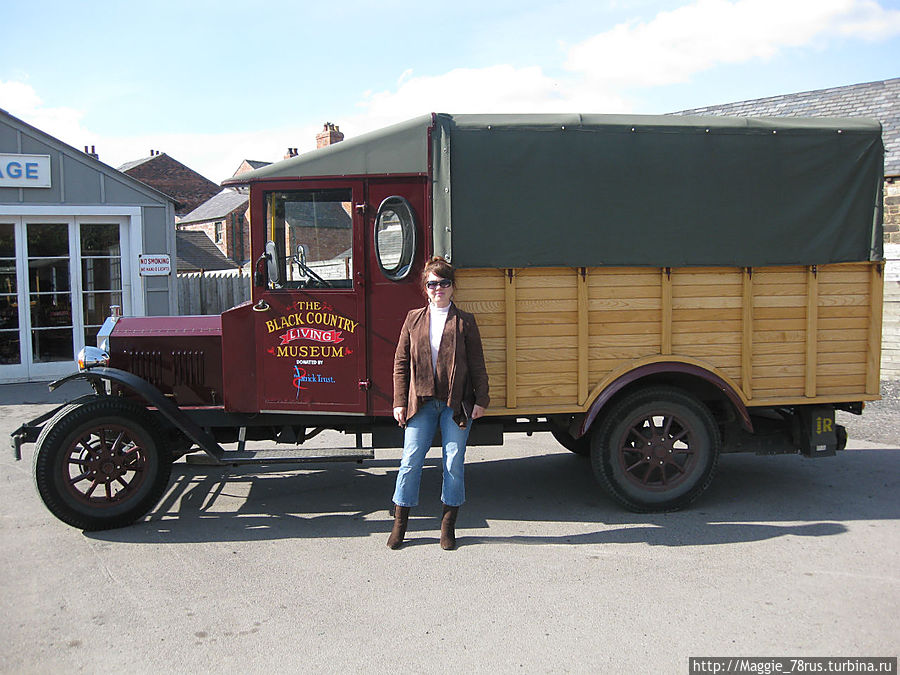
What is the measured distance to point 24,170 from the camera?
10.9 meters

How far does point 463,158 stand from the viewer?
197 inches

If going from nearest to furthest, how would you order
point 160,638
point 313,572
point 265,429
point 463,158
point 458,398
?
point 160,638 → point 313,572 → point 458,398 → point 463,158 → point 265,429

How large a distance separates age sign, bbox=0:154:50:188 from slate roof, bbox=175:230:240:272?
20407 millimetres

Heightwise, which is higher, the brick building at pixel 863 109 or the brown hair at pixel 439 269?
the brick building at pixel 863 109

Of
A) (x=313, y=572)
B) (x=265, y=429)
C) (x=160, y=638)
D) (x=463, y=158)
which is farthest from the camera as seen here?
(x=265, y=429)

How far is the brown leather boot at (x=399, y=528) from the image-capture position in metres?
4.72

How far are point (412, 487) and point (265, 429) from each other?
1.43 meters

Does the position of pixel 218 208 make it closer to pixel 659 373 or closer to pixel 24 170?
pixel 24 170

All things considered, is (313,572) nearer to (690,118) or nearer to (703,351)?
(703,351)

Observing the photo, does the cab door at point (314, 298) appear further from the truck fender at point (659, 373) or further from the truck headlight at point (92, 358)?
the truck fender at point (659, 373)

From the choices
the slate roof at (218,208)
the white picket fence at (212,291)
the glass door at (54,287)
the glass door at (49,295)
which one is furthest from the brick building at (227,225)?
the glass door at (49,295)

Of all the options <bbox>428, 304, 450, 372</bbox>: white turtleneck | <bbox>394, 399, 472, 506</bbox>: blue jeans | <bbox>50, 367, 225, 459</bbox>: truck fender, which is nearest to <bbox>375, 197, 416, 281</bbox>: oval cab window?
<bbox>428, 304, 450, 372</bbox>: white turtleneck

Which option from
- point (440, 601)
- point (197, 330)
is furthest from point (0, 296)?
point (440, 601)

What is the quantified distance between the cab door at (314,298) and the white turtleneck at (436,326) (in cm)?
64
